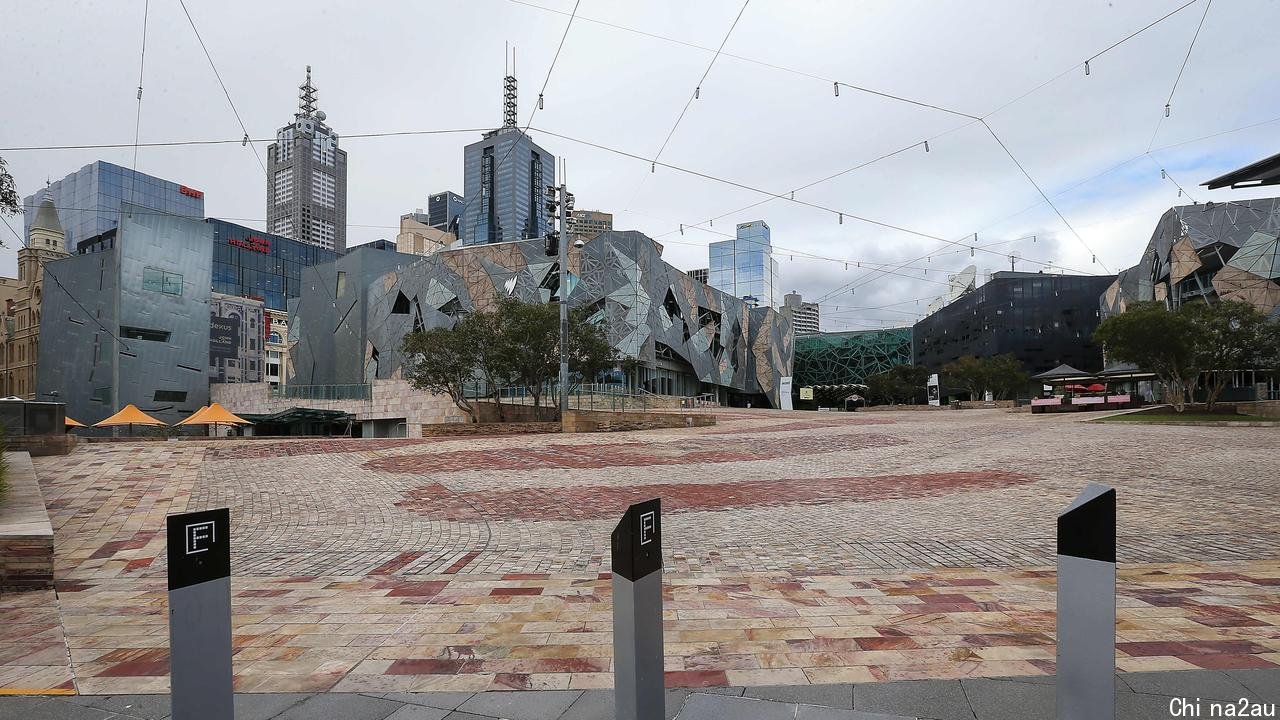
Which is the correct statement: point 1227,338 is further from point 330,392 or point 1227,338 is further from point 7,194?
point 330,392

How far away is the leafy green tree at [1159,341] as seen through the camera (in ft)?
95.9

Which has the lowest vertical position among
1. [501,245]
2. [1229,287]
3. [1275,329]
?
[1275,329]

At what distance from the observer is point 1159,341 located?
29.6 m

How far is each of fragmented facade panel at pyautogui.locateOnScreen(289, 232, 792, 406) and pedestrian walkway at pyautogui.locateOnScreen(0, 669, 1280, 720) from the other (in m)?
42.0

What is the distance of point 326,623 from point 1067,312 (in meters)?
98.6

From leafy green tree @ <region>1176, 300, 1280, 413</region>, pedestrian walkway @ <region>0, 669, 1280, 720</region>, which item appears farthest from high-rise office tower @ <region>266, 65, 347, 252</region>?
pedestrian walkway @ <region>0, 669, 1280, 720</region>

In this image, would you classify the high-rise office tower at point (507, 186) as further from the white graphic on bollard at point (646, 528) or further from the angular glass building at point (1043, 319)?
the angular glass building at point (1043, 319)

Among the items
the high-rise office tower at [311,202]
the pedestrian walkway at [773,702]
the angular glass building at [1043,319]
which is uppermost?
the high-rise office tower at [311,202]

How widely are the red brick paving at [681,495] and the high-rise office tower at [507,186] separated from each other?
32.8 metres

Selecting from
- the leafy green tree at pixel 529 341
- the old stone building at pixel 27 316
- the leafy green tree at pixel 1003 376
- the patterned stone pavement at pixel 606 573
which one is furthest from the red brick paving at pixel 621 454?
the old stone building at pixel 27 316

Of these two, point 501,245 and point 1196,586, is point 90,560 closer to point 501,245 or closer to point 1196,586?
point 1196,586

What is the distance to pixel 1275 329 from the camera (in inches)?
1198

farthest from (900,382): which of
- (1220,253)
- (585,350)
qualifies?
(585,350)

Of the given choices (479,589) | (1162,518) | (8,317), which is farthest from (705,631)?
(8,317)
